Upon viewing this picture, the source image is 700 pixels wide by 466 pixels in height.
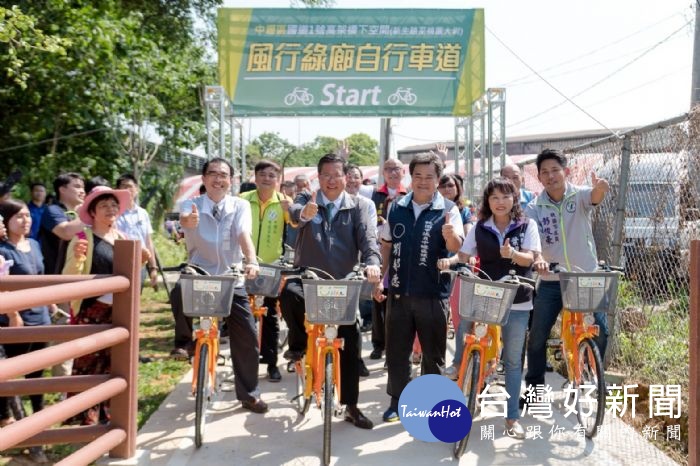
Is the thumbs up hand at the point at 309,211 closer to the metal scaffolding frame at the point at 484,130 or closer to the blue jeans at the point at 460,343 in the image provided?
the blue jeans at the point at 460,343

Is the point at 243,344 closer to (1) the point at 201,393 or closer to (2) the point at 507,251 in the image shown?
(1) the point at 201,393

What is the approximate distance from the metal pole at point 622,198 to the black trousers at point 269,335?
3.25 metres

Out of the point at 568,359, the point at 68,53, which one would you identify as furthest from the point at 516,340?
the point at 68,53

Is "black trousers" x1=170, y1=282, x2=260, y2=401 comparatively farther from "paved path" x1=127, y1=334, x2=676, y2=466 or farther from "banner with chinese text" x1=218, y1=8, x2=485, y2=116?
"banner with chinese text" x1=218, y1=8, x2=485, y2=116

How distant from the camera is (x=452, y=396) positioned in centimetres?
443

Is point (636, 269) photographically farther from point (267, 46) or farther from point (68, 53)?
point (68, 53)

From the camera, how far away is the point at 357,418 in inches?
197

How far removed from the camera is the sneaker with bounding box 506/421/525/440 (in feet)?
15.5

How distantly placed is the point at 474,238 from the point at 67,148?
11006 millimetres

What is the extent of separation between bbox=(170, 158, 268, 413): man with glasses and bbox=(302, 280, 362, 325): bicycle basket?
93 centimetres

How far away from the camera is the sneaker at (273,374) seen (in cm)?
634

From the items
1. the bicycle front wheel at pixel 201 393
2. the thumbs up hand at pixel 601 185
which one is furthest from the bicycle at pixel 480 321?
the bicycle front wheel at pixel 201 393

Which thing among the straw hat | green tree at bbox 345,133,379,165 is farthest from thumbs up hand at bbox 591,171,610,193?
green tree at bbox 345,133,379,165

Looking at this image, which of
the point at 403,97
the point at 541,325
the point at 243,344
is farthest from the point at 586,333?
the point at 403,97
